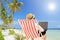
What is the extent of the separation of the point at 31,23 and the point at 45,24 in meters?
0.37

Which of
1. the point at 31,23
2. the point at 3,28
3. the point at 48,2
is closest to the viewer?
the point at 31,23

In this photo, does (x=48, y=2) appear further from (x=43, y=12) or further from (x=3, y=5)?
(x=3, y=5)

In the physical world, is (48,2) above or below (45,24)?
above

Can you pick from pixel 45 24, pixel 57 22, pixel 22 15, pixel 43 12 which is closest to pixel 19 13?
pixel 22 15

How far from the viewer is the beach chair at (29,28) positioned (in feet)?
15.7

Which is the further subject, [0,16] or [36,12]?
[0,16]

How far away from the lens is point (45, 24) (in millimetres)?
4906

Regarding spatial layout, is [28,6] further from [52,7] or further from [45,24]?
[45,24]

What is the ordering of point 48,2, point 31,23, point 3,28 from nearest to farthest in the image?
point 31,23 → point 48,2 → point 3,28

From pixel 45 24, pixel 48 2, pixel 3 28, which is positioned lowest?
pixel 3 28

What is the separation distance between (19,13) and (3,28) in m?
1.11

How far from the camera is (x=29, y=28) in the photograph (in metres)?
4.87

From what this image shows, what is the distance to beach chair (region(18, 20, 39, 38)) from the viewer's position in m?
4.79

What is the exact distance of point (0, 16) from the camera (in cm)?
845
